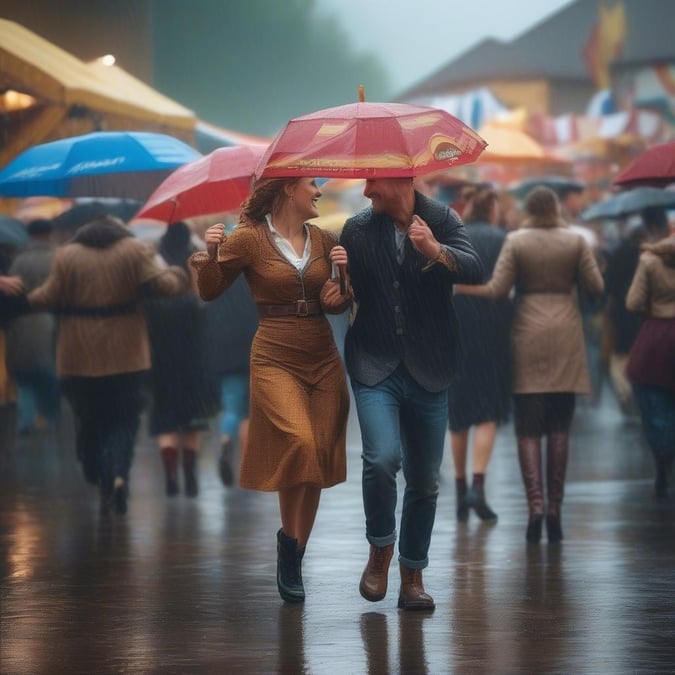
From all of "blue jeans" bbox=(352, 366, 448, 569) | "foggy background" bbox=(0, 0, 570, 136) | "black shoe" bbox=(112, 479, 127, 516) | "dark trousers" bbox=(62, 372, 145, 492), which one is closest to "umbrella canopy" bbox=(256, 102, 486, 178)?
"blue jeans" bbox=(352, 366, 448, 569)

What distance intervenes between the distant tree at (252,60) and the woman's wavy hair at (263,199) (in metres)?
17.8

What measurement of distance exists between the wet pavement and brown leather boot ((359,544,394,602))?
75 mm

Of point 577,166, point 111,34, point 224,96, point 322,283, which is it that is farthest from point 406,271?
point 577,166

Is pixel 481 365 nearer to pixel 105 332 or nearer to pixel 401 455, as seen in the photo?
pixel 105 332

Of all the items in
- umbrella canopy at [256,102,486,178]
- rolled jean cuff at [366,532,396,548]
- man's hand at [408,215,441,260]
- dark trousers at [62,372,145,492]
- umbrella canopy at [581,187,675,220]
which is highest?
umbrella canopy at [581,187,675,220]

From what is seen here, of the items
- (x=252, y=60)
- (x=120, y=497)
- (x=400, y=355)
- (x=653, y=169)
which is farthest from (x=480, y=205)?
(x=252, y=60)

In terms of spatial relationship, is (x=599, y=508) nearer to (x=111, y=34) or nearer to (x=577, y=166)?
(x=111, y=34)

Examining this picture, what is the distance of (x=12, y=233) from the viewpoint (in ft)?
48.9

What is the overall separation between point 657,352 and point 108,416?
3.40 meters

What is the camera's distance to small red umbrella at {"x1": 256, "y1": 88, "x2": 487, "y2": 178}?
725 cm

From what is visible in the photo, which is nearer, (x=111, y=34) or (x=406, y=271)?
(x=406, y=271)

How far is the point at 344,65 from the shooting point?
3988 cm

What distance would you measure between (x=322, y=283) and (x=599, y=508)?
3.96m

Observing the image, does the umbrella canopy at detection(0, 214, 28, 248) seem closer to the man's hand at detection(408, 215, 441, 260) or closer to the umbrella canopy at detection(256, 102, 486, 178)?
the umbrella canopy at detection(256, 102, 486, 178)
